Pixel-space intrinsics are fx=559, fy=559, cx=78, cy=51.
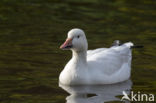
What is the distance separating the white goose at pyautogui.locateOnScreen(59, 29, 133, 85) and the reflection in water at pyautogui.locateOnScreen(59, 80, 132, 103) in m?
0.17

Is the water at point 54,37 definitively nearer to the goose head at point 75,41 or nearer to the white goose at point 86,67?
the white goose at point 86,67

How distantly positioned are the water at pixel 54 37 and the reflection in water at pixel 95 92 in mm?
178

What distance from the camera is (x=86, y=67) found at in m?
14.2

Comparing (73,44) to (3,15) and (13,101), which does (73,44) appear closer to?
(13,101)

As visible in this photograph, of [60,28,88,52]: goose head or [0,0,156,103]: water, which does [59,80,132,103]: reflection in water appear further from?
[60,28,88,52]: goose head

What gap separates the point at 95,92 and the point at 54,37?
5.04 metres

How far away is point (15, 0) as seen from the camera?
2303cm

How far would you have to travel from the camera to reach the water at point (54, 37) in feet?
45.0

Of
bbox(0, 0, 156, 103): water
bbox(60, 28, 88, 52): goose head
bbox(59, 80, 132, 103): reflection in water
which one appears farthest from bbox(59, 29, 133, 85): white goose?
bbox(0, 0, 156, 103): water

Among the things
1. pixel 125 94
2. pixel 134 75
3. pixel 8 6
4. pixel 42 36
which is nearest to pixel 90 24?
pixel 42 36

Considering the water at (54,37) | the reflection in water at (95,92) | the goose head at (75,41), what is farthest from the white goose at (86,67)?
the water at (54,37)

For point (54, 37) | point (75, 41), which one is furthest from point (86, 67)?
point (54, 37)

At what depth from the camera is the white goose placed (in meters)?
14.0

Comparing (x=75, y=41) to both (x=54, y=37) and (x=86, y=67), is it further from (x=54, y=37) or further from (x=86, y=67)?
(x=54, y=37)
